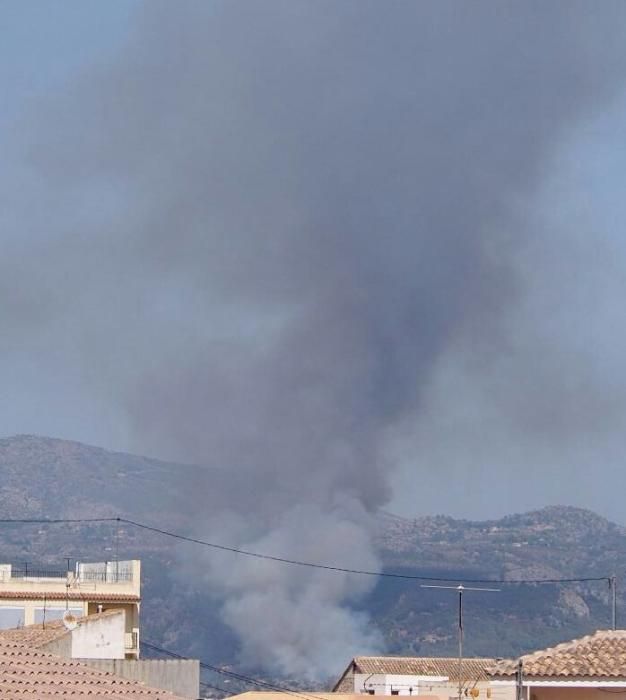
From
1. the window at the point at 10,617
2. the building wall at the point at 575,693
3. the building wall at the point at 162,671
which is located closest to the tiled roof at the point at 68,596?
the window at the point at 10,617

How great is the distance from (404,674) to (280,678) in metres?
128

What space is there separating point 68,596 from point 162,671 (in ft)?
98.6

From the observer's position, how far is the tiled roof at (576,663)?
3133cm

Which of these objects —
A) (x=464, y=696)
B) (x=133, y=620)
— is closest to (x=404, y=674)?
(x=133, y=620)

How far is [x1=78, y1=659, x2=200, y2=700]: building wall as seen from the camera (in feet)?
121

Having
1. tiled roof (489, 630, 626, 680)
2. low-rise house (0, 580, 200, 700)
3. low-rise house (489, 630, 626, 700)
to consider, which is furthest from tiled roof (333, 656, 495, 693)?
low-rise house (489, 630, 626, 700)

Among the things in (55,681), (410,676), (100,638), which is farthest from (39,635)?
(410,676)

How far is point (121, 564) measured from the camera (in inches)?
2849

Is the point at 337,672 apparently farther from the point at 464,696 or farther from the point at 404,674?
the point at 464,696

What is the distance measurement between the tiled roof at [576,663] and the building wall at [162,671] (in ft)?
27.0

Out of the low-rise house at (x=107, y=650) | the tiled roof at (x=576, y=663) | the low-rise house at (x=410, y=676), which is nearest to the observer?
the tiled roof at (x=576, y=663)

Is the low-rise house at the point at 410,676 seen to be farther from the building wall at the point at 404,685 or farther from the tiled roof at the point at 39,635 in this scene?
the tiled roof at the point at 39,635

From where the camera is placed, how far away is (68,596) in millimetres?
66750

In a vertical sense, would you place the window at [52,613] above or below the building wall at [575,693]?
above
